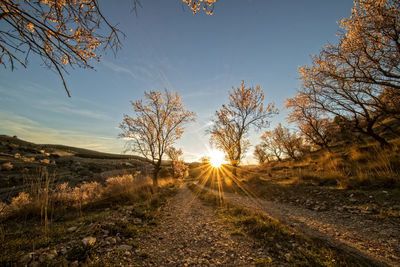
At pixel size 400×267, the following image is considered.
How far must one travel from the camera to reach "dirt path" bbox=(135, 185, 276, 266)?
10.2ft

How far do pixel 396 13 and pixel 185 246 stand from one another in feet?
42.0

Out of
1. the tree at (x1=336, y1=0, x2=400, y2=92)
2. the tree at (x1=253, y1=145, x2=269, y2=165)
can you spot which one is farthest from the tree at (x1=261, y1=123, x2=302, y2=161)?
the tree at (x1=336, y1=0, x2=400, y2=92)

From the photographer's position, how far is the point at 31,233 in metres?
Result: 4.04

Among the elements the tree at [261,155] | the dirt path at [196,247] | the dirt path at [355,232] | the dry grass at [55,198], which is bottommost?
the dry grass at [55,198]

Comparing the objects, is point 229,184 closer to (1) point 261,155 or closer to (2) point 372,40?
(2) point 372,40

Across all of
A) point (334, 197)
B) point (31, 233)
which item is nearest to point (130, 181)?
point (31, 233)

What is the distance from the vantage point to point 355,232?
3.81 metres

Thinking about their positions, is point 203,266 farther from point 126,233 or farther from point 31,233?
point 31,233

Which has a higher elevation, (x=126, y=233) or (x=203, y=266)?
(x=203, y=266)

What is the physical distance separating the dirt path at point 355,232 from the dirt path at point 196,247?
75.0 inches

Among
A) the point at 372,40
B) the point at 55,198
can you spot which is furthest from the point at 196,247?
the point at 372,40

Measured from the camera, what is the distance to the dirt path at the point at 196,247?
10.2 feet

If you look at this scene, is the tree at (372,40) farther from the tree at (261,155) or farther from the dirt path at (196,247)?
the tree at (261,155)

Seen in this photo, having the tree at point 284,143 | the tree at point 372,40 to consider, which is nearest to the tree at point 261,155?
the tree at point 284,143
